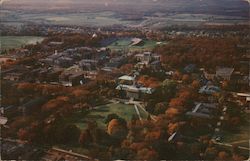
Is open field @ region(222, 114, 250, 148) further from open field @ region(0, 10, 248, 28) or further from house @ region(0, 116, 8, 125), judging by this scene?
house @ region(0, 116, 8, 125)

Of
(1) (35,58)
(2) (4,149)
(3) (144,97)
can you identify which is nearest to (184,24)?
(3) (144,97)

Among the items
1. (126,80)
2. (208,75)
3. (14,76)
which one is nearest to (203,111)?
(208,75)

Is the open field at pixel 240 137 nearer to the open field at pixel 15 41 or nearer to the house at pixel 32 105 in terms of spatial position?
the house at pixel 32 105

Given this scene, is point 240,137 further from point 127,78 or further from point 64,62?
point 64,62

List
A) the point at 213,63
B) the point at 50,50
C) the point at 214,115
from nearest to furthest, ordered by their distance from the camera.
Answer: the point at 214,115 → the point at 213,63 → the point at 50,50

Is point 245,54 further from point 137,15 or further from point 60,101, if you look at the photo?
point 60,101

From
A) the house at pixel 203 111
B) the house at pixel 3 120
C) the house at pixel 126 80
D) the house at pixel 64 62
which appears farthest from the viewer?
the house at pixel 64 62

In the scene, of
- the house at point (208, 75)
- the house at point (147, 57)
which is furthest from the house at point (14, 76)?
the house at point (208, 75)
